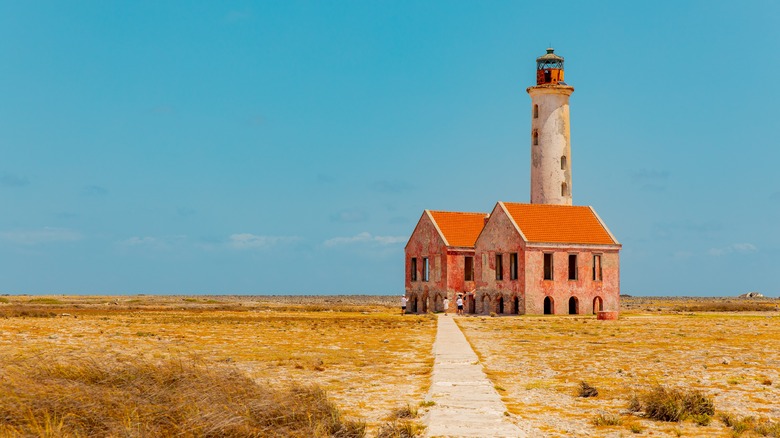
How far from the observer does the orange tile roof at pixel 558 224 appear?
54781mm

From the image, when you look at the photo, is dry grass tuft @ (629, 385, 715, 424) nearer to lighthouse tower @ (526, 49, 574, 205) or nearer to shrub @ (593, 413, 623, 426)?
shrub @ (593, 413, 623, 426)

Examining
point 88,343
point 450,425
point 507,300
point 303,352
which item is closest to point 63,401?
point 450,425

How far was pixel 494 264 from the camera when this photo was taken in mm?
56406

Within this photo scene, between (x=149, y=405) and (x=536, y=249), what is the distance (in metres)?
43.8

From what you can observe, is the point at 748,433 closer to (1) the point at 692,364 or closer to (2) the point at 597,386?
(2) the point at 597,386

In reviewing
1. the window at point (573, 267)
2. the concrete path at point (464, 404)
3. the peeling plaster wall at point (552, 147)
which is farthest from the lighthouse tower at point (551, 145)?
the concrete path at point (464, 404)

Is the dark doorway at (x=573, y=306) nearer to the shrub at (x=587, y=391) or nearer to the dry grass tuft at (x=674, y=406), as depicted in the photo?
the shrub at (x=587, y=391)

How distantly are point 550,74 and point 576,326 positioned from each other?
2725 cm

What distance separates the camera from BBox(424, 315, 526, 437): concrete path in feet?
38.7

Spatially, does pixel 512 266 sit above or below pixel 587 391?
above

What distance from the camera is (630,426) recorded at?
1328 cm

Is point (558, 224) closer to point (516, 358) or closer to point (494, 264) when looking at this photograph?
point (494, 264)

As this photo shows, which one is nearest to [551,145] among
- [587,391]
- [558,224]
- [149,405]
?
[558,224]

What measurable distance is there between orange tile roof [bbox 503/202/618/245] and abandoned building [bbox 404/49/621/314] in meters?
0.07
